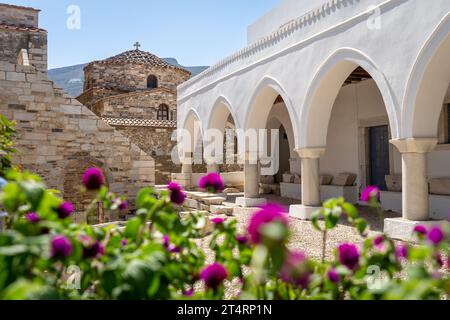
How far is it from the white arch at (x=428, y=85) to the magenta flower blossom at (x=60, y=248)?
19.4ft

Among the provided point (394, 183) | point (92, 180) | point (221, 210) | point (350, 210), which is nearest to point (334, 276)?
point (350, 210)

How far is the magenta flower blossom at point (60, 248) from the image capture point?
103 centimetres

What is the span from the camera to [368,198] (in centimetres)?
171

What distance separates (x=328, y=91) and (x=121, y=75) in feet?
59.9

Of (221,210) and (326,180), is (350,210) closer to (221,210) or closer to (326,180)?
(221,210)

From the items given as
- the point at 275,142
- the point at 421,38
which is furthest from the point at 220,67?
the point at 421,38

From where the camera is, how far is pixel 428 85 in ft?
19.9

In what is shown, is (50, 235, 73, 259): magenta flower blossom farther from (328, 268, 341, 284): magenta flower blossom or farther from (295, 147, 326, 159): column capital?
(295, 147, 326, 159): column capital

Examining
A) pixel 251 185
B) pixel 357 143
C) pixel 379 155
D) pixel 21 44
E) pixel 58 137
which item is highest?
pixel 21 44

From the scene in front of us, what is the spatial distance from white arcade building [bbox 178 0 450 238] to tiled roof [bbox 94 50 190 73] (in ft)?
33.1

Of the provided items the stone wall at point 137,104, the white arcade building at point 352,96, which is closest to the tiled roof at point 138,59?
the stone wall at point 137,104

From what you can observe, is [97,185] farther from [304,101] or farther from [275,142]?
[275,142]

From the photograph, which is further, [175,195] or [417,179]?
[417,179]
